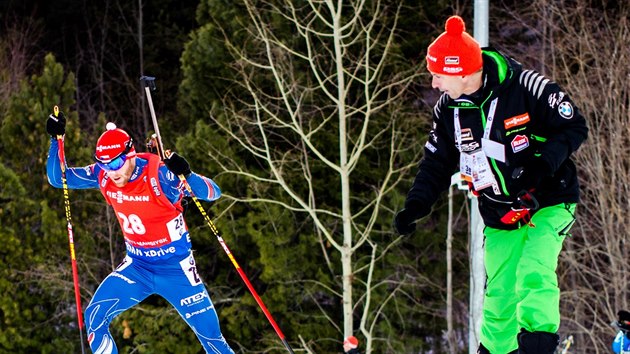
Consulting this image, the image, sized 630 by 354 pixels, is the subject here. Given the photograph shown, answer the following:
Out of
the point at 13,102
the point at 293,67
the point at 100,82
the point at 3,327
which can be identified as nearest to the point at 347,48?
the point at 293,67

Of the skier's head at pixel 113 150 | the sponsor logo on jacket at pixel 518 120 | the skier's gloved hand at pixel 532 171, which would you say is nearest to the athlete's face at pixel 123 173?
the skier's head at pixel 113 150

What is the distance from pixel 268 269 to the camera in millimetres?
19875

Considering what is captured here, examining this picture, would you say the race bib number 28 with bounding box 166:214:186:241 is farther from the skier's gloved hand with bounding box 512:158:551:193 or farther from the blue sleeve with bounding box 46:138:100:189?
the skier's gloved hand with bounding box 512:158:551:193

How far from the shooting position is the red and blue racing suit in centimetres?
643

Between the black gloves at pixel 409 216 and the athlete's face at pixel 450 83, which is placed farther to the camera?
the black gloves at pixel 409 216

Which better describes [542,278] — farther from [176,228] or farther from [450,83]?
[176,228]

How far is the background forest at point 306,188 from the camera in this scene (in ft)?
64.4

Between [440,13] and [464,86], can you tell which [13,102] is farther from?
[464,86]

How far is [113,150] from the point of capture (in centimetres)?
622

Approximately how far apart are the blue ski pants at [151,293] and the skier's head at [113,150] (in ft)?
2.31

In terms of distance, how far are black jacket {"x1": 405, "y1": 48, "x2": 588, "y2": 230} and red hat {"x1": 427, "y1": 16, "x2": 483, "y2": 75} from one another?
0.12 meters

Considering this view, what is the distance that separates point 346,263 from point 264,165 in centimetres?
306

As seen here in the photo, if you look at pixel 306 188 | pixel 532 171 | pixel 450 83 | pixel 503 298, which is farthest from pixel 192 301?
pixel 306 188

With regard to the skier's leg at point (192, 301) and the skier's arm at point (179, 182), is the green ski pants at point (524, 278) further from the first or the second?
the skier's leg at point (192, 301)
